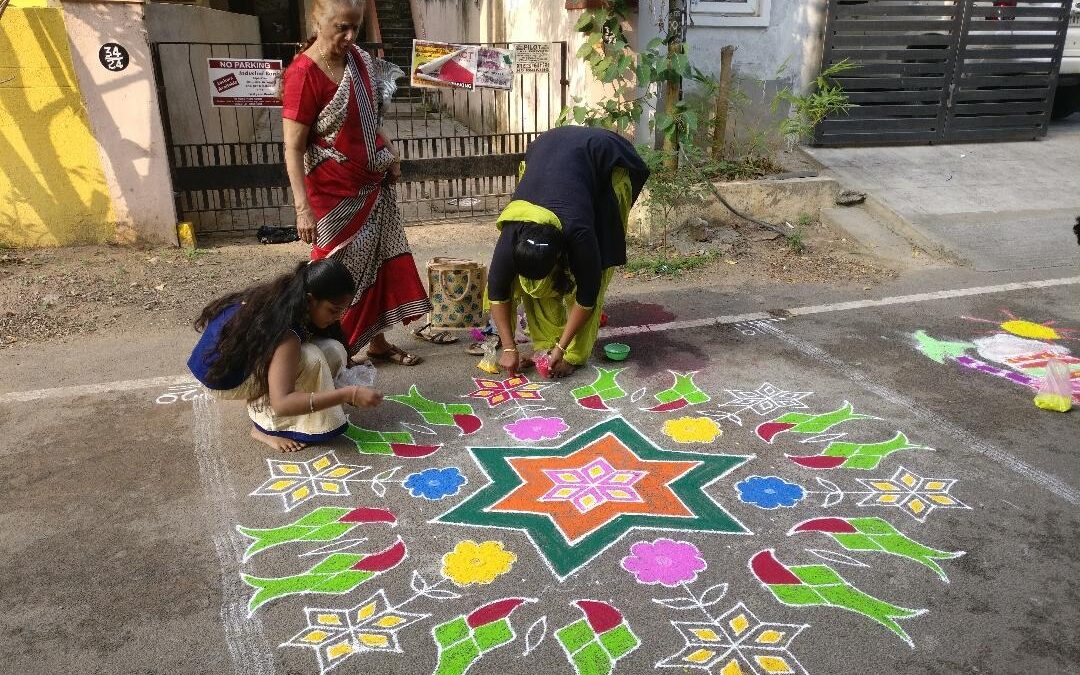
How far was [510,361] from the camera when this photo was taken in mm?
3877

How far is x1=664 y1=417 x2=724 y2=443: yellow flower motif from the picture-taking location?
334 cm

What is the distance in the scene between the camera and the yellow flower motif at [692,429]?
3.34 meters

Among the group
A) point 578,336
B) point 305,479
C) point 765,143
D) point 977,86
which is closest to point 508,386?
point 578,336

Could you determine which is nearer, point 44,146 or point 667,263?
point 44,146

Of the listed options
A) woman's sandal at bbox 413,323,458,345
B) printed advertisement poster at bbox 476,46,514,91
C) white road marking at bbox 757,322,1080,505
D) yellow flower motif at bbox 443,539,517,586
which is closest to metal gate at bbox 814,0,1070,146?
printed advertisement poster at bbox 476,46,514,91

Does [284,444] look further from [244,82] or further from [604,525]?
[244,82]

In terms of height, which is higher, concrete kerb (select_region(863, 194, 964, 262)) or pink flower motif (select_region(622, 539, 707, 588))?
concrete kerb (select_region(863, 194, 964, 262))

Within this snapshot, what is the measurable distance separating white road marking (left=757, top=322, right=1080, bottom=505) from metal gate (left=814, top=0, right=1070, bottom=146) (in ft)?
12.9

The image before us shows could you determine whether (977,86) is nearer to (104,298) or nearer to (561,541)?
(561,541)

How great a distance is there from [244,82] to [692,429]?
3.99 metres

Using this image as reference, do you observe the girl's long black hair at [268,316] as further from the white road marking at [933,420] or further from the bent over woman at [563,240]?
the white road marking at [933,420]

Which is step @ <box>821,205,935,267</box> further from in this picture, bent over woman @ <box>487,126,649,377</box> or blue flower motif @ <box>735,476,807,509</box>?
blue flower motif @ <box>735,476,807,509</box>

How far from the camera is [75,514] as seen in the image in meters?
2.78

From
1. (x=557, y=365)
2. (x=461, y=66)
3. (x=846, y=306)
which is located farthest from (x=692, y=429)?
(x=461, y=66)
